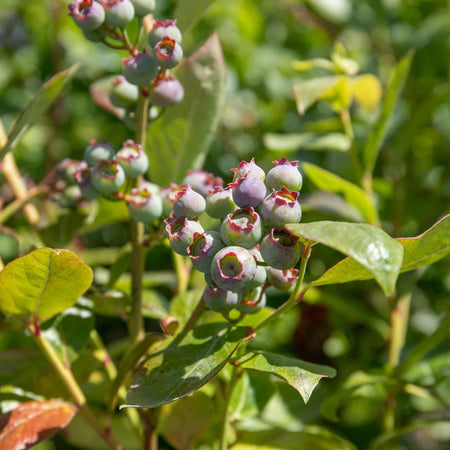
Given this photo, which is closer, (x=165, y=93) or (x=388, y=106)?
(x=165, y=93)

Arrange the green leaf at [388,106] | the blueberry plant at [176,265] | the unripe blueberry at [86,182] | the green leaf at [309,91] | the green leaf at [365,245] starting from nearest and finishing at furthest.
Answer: the green leaf at [365,245], the blueberry plant at [176,265], the unripe blueberry at [86,182], the green leaf at [309,91], the green leaf at [388,106]

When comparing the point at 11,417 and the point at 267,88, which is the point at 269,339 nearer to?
the point at 267,88

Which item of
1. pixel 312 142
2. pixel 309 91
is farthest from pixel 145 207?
pixel 312 142

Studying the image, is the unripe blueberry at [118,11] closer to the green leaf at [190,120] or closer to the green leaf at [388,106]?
the green leaf at [190,120]

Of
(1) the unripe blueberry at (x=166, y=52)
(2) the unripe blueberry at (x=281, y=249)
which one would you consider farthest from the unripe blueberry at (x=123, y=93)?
(2) the unripe blueberry at (x=281, y=249)

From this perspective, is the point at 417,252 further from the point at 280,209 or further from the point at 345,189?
the point at 345,189
